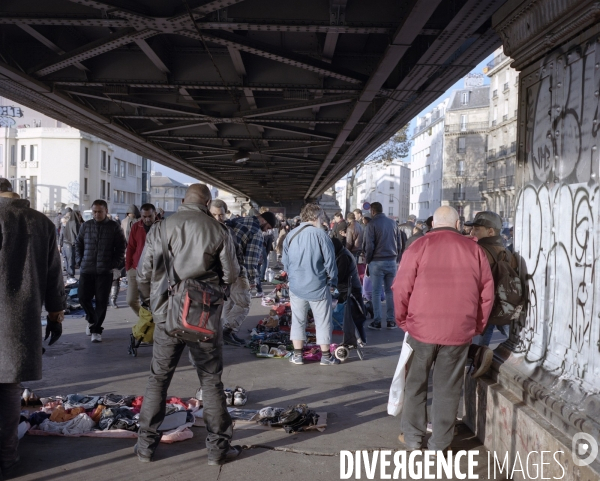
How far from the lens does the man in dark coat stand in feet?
14.2

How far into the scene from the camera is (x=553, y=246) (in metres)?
4.37

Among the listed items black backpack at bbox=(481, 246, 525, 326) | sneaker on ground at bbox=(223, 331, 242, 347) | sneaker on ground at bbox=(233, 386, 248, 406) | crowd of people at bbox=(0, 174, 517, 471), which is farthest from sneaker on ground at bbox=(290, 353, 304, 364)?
black backpack at bbox=(481, 246, 525, 326)

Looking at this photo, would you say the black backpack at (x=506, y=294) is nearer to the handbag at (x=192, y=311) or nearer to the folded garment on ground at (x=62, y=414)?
the handbag at (x=192, y=311)

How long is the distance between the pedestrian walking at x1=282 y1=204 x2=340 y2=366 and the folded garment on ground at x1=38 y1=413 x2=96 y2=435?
3.18 metres

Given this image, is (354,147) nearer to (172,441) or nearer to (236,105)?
(236,105)

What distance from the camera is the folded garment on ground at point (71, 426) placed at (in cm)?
518

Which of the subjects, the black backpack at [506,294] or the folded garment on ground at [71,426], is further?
the folded garment on ground at [71,426]

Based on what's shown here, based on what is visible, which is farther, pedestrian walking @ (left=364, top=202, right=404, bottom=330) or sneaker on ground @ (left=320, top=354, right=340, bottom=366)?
pedestrian walking @ (left=364, top=202, right=404, bottom=330)

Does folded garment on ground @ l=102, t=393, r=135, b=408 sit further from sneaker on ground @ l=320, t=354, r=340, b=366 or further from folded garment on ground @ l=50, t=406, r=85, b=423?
sneaker on ground @ l=320, t=354, r=340, b=366

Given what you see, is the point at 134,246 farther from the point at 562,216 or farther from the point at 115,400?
the point at 562,216

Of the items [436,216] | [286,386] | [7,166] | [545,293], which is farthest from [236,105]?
[7,166]

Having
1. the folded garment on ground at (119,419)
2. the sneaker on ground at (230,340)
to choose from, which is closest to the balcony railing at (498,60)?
the sneaker on ground at (230,340)

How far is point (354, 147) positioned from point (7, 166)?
56602 millimetres

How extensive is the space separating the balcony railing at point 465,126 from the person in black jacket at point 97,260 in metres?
71.7
